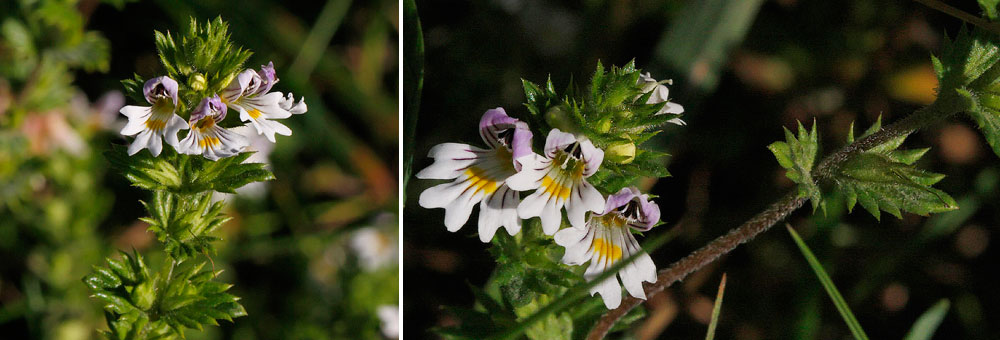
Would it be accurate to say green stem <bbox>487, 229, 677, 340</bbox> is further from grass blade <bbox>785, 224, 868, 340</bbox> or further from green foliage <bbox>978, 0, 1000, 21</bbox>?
green foliage <bbox>978, 0, 1000, 21</bbox>

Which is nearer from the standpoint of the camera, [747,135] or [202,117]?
[202,117]

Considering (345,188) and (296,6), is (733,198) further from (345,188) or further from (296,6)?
(296,6)

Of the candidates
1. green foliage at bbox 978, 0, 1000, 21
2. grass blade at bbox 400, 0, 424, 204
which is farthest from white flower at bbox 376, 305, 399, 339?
green foliage at bbox 978, 0, 1000, 21

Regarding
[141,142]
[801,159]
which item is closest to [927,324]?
[801,159]

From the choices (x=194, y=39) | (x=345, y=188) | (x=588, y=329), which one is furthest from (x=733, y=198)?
(x=194, y=39)

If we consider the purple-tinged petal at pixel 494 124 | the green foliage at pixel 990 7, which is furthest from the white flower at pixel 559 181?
the green foliage at pixel 990 7

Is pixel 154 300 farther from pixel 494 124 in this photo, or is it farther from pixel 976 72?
pixel 976 72
